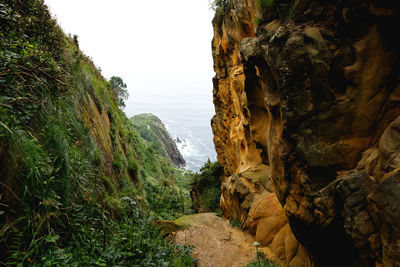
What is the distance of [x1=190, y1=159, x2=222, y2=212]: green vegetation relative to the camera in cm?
1717

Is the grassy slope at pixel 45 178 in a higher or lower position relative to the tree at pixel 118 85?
lower

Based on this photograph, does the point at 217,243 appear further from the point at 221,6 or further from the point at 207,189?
the point at 221,6

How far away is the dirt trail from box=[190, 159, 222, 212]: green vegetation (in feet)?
22.3

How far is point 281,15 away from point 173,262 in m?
7.19

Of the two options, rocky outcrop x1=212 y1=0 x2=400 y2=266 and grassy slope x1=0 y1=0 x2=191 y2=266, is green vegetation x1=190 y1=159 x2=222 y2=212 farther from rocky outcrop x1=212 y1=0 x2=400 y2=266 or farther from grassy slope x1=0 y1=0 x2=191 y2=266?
grassy slope x1=0 y1=0 x2=191 y2=266

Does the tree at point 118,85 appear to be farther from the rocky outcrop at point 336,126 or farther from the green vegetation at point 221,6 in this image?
the rocky outcrop at point 336,126

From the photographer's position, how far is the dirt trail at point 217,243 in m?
7.10

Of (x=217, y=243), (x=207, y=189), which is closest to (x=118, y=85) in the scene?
(x=207, y=189)

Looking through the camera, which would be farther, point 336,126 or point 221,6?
point 221,6

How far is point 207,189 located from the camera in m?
18.2

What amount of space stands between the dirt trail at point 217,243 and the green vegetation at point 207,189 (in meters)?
6.78

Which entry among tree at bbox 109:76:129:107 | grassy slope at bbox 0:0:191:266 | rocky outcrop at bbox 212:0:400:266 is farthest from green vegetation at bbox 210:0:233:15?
tree at bbox 109:76:129:107

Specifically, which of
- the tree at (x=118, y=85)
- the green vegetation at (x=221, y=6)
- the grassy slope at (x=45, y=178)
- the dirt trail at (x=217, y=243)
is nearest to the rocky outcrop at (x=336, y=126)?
the dirt trail at (x=217, y=243)

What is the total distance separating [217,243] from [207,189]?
32.6 ft
